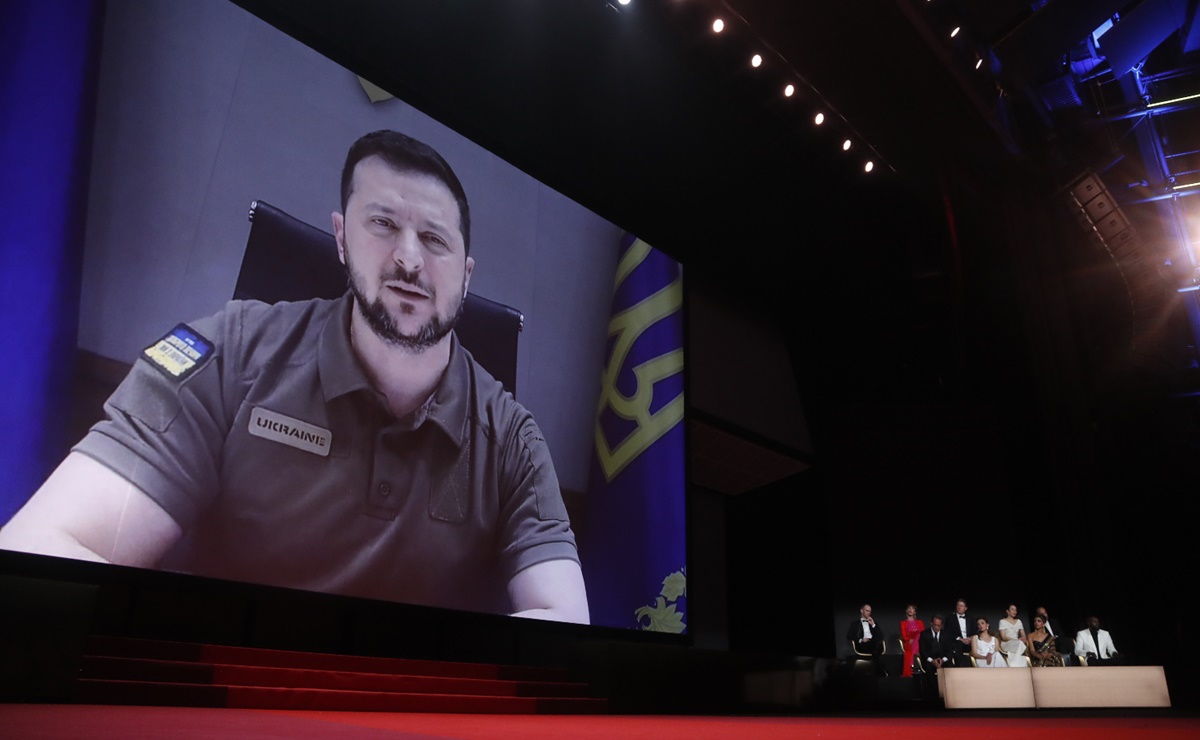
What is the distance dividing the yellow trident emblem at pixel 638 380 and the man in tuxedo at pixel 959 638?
387 centimetres

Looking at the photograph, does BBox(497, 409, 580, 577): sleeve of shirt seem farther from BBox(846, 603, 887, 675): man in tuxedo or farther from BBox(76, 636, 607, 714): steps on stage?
BBox(846, 603, 887, 675): man in tuxedo

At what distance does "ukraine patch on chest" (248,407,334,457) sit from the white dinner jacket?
6979 mm

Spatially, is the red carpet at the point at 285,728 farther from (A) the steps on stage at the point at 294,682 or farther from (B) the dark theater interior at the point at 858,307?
(B) the dark theater interior at the point at 858,307

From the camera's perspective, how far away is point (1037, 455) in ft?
29.6

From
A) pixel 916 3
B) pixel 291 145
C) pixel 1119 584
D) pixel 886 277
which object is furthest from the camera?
pixel 886 277

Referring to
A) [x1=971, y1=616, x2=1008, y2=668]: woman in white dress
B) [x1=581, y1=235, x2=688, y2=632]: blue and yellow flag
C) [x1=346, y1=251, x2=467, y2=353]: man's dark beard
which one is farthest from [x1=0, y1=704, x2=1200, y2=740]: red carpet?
[x1=971, y1=616, x2=1008, y2=668]: woman in white dress

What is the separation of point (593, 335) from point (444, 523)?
2163 mm

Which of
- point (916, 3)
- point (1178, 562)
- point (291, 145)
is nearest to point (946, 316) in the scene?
A: point (1178, 562)

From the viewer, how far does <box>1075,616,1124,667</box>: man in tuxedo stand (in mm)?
7446

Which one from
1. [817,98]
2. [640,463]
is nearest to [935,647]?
[640,463]

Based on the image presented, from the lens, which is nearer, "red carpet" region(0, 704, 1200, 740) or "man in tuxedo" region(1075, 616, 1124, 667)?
"red carpet" region(0, 704, 1200, 740)

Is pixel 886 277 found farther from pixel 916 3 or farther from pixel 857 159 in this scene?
pixel 916 3

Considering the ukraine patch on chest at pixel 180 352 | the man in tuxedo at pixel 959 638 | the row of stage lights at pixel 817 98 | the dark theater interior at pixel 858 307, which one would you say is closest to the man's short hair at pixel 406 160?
the dark theater interior at pixel 858 307

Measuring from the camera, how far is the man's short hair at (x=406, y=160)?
4.86 meters
